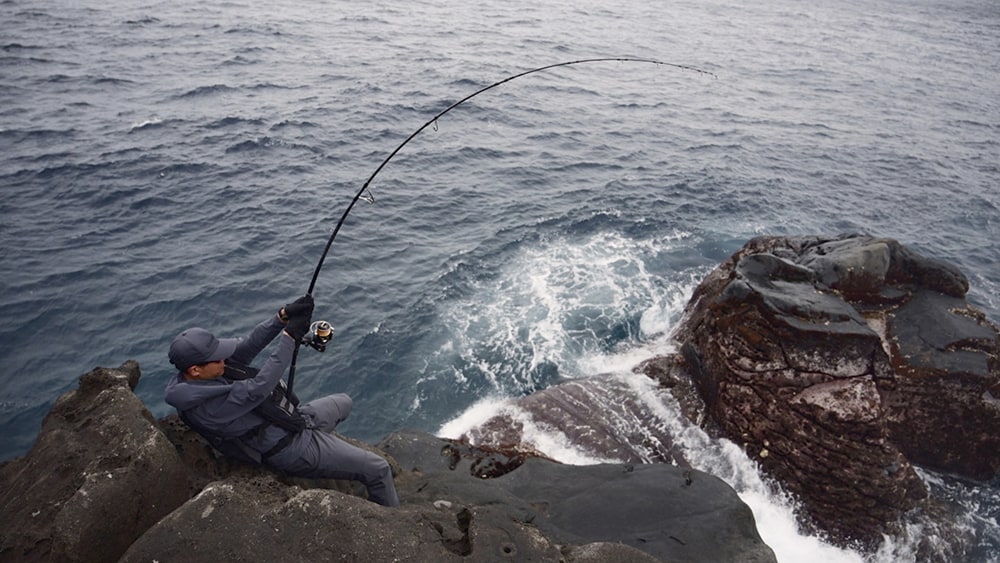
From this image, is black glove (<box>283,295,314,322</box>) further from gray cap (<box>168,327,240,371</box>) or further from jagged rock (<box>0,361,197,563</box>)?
jagged rock (<box>0,361,197,563</box>)

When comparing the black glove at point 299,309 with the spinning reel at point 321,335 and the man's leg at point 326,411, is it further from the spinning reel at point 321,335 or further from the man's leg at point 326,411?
the man's leg at point 326,411

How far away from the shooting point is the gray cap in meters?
4.55

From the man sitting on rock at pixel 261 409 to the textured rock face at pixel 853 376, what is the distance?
17.9 ft

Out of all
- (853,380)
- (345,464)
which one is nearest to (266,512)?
(345,464)

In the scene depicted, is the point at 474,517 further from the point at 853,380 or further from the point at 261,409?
the point at 853,380

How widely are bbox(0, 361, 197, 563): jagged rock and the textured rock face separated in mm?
7176

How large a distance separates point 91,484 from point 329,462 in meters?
1.77

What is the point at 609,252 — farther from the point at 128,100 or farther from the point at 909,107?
the point at 909,107

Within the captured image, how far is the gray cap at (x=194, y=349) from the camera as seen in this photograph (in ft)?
14.9

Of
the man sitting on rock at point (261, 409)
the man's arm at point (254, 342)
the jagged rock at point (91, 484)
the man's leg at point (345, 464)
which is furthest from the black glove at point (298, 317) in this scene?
the jagged rock at point (91, 484)

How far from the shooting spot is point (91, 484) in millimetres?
4223

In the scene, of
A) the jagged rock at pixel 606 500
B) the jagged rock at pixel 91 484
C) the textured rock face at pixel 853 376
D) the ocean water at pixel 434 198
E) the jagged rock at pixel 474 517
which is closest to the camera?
the jagged rock at pixel 474 517

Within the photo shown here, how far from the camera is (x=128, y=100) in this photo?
21.5m

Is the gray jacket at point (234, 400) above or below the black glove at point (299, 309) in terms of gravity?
below
